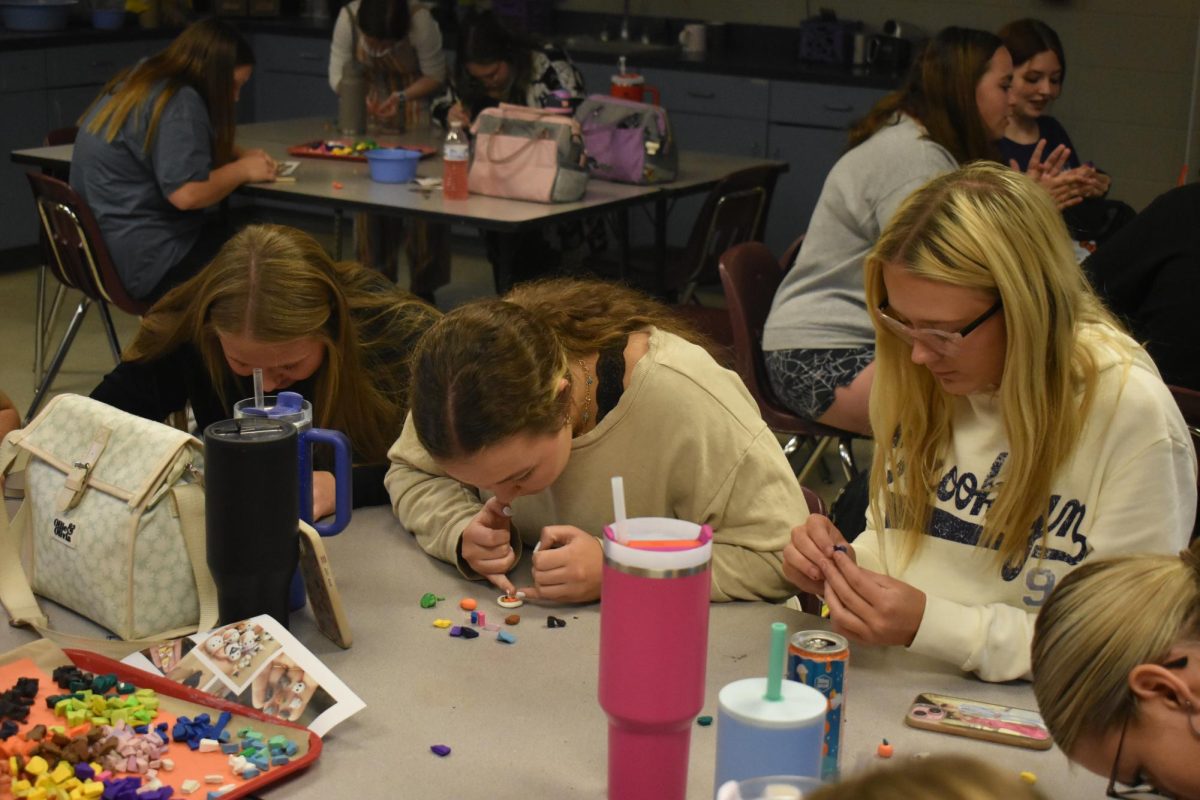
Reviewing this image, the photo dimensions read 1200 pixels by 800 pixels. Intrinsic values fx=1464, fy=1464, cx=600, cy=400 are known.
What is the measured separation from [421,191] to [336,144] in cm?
72

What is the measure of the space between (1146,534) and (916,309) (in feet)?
1.15

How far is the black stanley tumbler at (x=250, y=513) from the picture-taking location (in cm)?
150

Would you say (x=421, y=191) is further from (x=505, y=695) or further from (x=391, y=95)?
(x=505, y=695)

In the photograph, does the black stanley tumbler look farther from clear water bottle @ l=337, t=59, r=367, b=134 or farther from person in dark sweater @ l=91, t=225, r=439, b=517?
clear water bottle @ l=337, t=59, r=367, b=134

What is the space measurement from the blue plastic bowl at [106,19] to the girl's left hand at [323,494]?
16.9ft

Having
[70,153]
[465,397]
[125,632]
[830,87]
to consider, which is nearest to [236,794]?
[125,632]

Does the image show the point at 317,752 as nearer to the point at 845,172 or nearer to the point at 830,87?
the point at 845,172

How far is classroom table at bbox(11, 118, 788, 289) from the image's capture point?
12.9 feet

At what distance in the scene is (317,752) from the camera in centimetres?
139

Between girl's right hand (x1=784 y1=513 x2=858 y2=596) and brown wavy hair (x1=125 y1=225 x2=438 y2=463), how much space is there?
768 millimetres

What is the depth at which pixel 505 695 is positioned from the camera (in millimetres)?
1528

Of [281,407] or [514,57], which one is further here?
[514,57]

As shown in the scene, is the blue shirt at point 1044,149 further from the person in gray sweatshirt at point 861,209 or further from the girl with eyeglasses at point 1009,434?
the girl with eyeglasses at point 1009,434

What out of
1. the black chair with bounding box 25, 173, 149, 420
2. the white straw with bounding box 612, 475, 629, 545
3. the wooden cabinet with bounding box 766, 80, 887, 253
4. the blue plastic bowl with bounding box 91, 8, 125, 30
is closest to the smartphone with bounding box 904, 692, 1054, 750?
the white straw with bounding box 612, 475, 629, 545
